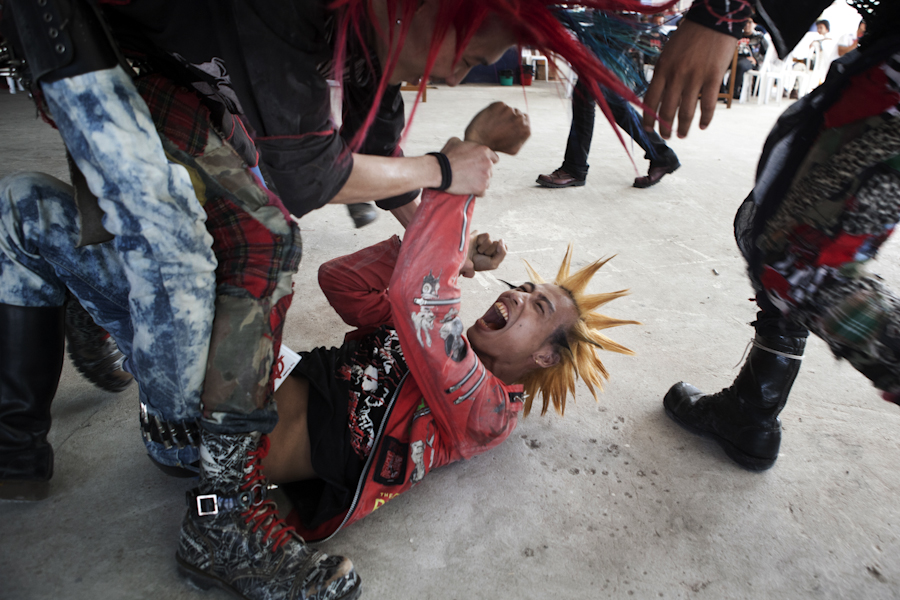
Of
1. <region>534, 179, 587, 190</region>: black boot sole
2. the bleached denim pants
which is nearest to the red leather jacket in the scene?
the bleached denim pants

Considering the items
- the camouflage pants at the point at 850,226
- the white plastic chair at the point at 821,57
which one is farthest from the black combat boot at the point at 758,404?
the white plastic chair at the point at 821,57

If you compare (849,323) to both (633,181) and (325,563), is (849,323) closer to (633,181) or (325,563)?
(325,563)

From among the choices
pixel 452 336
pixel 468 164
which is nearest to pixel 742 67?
pixel 468 164

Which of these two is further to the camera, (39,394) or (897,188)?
(39,394)

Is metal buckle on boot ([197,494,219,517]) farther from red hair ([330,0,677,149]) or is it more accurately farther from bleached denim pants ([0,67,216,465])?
red hair ([330,0,677,149])

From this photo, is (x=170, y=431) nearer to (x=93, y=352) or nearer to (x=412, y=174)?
(x=93, y=352)

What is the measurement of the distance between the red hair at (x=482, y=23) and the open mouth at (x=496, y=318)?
696mm

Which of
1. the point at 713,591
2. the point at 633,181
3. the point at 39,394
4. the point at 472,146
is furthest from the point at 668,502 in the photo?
the point at 633,181

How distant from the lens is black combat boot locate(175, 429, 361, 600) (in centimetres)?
107

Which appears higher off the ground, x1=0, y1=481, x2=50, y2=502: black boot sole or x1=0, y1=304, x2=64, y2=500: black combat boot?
x1=0, y1=304, x2=64, y2=500: black combat boot

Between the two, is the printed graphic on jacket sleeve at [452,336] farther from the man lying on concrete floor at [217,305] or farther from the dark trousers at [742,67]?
the dark trousers at [742,67]

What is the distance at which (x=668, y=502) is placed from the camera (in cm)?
138

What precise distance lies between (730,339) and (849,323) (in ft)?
3.58

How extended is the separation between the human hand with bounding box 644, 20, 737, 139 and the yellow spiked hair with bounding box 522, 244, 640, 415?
62 centimetres
